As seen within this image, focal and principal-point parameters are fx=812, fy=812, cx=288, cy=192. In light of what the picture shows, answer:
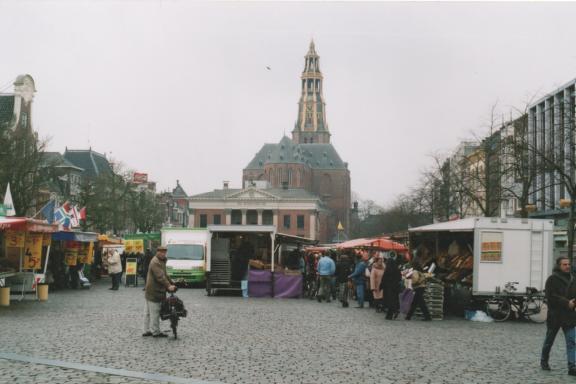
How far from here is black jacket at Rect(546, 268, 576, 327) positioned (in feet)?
36.7

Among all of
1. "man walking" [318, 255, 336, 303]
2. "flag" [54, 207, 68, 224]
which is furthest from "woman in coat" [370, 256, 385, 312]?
"flag" [54, 207, 68, 224]

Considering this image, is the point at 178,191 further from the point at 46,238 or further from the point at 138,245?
the point at 46,238

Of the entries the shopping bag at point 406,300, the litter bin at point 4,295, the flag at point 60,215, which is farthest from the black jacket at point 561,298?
the flag at point 60,215

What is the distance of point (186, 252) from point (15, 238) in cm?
1441

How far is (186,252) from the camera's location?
1432 inches

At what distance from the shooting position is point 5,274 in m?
21.6

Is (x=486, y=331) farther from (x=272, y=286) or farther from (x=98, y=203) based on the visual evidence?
(x=98, y=203)

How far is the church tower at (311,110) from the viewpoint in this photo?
177625 millimetres

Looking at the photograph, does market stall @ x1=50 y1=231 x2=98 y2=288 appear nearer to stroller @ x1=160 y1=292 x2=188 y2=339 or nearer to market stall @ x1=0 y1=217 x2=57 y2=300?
market stall @ x1=0 y1=217 x2=57 y2=300

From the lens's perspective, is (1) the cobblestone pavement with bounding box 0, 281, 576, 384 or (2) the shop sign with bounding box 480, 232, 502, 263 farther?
(2) the shop sign with bounding box 480, 232, 502, 263

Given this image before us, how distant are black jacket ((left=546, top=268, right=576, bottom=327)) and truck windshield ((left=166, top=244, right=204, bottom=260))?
25852 mm

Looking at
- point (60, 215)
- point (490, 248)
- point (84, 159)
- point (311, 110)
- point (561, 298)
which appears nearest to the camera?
point (561, 298)

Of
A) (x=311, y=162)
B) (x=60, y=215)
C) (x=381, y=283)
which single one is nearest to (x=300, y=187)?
(x=311, y=162)

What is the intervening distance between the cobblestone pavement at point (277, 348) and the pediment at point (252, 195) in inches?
4281
